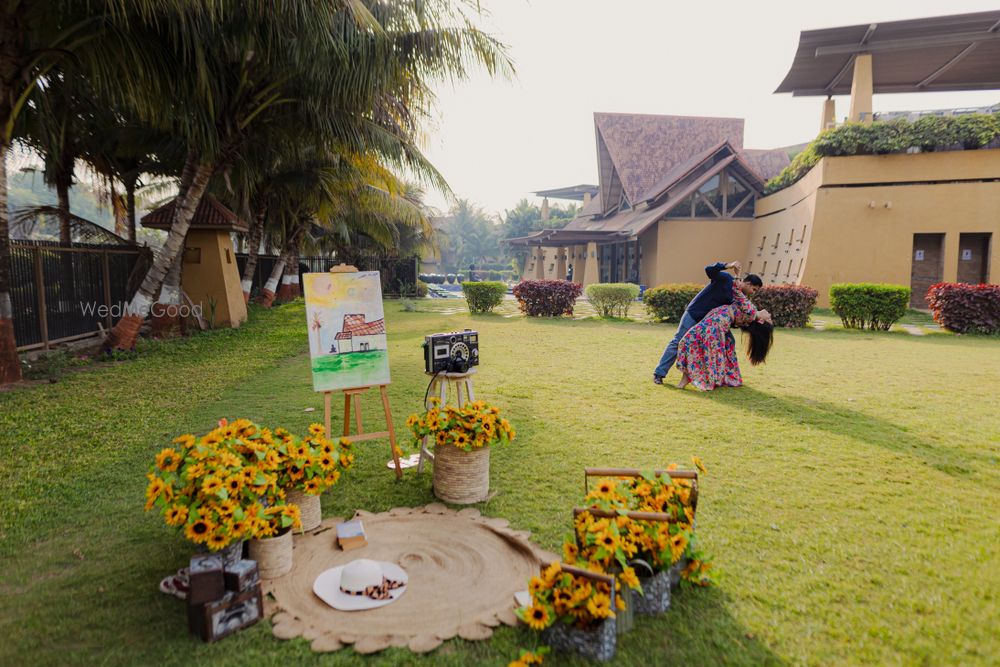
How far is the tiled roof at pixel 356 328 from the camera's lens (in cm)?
435

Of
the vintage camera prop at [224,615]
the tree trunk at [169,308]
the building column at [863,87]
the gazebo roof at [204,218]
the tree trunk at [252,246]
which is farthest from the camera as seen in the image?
the building column at [863,87]

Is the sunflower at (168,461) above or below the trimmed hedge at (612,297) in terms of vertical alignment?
below

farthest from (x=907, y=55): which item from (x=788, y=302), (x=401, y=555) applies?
(x=401, y=555)

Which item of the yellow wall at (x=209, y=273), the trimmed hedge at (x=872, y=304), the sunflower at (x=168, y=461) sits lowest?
the sunflower at (x=168, y=461)

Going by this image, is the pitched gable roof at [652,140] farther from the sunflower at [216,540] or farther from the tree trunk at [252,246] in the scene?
the sunflower at [216,540]

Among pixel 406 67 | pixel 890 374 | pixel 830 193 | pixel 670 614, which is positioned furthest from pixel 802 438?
pixel 830 193

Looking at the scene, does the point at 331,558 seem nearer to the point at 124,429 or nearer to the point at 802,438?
the point at 124,429

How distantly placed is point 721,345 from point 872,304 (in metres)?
8.77

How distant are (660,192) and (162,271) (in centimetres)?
1905

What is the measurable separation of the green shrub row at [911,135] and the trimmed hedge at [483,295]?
1114 cm

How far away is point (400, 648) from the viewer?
2441 millimetres

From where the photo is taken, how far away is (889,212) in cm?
1791

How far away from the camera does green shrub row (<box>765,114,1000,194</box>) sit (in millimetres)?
16812

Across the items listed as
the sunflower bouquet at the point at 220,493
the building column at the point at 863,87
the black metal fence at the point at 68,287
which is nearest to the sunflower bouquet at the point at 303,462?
the sunflower bouquet at the point at 220,493
